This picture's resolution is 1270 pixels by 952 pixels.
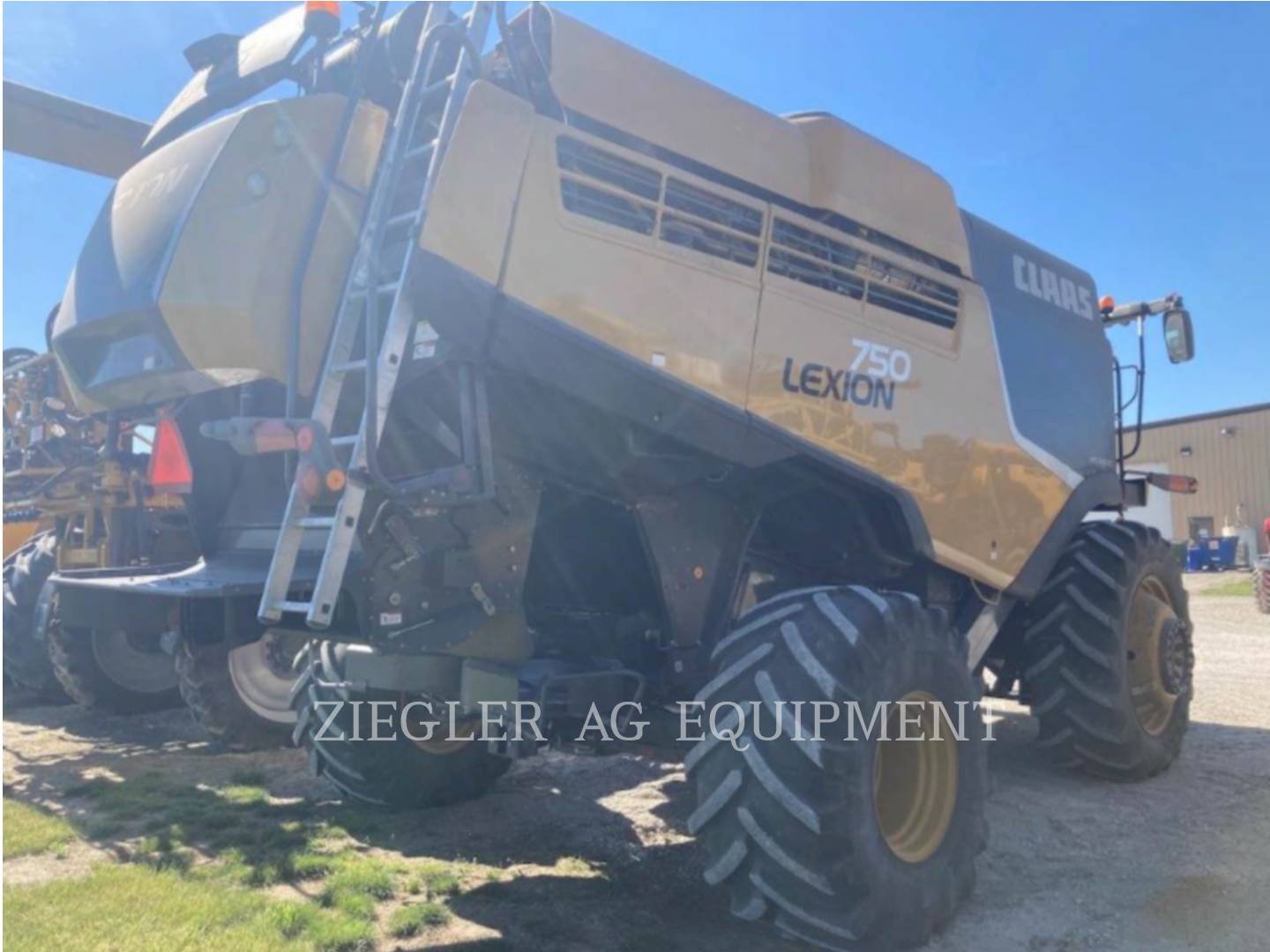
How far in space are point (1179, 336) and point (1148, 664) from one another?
2.21 meters

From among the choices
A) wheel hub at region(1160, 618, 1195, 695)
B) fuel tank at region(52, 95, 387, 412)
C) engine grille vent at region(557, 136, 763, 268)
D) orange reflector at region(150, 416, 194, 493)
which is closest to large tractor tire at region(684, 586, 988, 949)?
engine grille vent at region(557, 136, 763, 268)

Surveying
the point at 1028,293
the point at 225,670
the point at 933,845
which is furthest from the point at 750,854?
the point at 225,670

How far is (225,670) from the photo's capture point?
6.83m

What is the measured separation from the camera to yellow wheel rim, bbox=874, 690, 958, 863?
3914 millimetres

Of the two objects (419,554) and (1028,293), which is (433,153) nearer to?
(419,554)

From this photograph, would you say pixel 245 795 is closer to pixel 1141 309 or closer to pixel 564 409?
pixel 564 409

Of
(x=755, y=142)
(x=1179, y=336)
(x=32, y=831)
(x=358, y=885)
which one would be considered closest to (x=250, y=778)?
(x=32, y=831)

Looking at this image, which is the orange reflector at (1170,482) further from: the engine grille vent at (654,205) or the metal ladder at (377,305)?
the metal ladder at (377,305)

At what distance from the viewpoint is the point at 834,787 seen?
132 inches

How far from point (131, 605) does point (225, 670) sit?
9.36ft

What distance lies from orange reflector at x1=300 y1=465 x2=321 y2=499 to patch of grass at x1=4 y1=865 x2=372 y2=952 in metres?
1.53

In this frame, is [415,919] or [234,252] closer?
[234,252]

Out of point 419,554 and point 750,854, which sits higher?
point 419,554

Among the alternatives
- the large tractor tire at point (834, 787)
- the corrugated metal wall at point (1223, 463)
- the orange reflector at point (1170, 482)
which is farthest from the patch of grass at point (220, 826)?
the corrugated metal wall at point (1223, 463)
